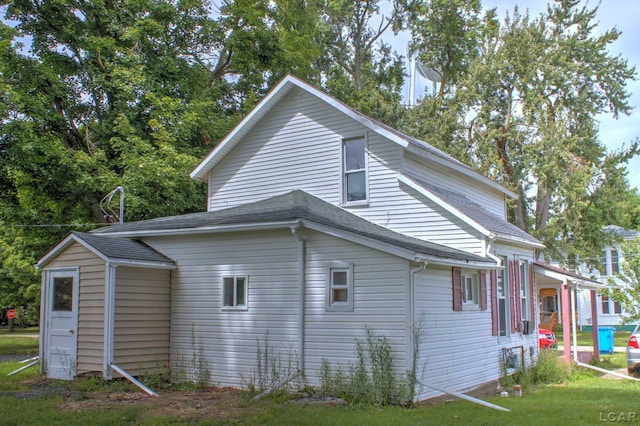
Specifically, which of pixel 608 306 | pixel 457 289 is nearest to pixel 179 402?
pixel 457 289

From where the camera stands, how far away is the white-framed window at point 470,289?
1288 cm

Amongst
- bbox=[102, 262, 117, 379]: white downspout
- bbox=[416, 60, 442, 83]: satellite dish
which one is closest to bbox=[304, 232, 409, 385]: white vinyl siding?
bbox=[102, 262, 117, 379]: white downspout

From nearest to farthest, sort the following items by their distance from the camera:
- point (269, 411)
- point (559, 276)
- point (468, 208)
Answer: point (269, 411) → point (468, 208) → point (559, 276)

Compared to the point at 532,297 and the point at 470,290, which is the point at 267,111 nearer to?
the point at 470,290

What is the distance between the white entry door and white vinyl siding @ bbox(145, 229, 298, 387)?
2023mm

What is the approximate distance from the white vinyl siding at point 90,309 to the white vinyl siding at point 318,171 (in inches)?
177

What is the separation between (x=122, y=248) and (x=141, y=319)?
1.58m

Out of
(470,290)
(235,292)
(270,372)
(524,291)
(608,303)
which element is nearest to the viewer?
(270,372)

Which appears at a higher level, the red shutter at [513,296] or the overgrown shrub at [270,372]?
the red shutter at [513,296]

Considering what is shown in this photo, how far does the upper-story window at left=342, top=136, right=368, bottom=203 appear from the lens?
14145mm

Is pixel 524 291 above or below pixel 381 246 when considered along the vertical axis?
below

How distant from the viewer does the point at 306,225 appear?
1115cm

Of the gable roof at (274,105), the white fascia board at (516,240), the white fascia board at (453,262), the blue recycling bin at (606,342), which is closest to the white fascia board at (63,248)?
the gable roof at (274,105)

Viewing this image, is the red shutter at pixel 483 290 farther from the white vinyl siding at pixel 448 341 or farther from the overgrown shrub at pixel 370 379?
the overgrown shrub at pixel 370 379
